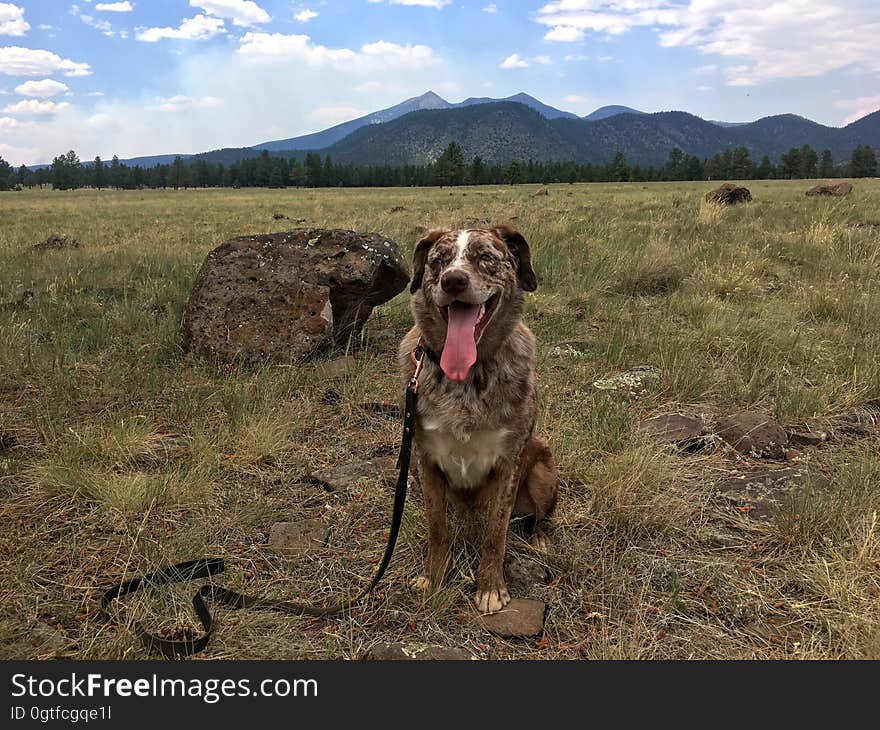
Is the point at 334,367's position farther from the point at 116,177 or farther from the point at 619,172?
the point at 116,177

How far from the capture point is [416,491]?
347 centimetres

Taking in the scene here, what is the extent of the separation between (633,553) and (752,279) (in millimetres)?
6933

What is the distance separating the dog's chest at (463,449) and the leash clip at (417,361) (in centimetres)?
18

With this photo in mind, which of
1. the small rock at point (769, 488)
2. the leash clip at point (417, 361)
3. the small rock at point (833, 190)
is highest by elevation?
the small rock at point (833, 190)

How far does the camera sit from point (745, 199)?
61.7 ft

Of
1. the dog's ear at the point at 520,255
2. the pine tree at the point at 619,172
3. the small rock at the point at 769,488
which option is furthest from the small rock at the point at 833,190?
the pine tree at the point at 619,172

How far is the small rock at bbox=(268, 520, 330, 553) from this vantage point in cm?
311

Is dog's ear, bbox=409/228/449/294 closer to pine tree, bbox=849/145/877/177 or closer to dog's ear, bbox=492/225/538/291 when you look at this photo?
dog's ear, bbox=492/225/538/291

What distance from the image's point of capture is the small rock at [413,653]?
2.33 metres

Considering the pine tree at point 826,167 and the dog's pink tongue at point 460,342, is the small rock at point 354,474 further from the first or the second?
the pine tree at point 826,167

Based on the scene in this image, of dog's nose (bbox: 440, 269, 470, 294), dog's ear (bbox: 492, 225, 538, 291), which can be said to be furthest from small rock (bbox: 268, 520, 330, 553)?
dog's ear (bbox: 492, 225, 538, 291)

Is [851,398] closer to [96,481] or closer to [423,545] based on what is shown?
[423,545]

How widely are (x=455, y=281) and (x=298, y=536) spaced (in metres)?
1.77

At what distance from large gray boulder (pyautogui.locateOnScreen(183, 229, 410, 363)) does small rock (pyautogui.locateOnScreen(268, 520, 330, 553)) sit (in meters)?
2.51
